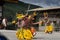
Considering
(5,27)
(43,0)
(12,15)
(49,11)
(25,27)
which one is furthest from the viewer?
(12,15)

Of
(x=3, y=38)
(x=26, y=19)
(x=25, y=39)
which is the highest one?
(x=3, y=38)

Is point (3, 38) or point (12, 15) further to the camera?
point (12, 15)

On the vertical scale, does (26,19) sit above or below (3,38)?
below

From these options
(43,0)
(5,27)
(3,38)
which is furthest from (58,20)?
(3,38)

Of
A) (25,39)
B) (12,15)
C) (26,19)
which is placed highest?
(26,19)

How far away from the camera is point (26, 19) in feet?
44.2

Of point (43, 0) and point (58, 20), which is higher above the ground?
point (43, 0)

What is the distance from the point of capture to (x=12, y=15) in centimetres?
3703

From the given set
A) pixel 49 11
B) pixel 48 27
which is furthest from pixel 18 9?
pixel 48 27

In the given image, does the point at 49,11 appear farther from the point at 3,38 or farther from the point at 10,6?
the point at 3,38

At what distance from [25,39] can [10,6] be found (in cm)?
2679

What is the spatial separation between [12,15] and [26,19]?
23.7 metres

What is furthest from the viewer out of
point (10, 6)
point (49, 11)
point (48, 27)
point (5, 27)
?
point (10, 6)

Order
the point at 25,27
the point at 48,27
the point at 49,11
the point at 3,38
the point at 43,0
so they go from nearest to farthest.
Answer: the point at 3,38, the point at 25,27, the point at 43,0, the point at 48,27, the point at 49,11
